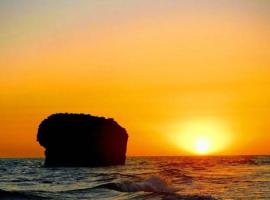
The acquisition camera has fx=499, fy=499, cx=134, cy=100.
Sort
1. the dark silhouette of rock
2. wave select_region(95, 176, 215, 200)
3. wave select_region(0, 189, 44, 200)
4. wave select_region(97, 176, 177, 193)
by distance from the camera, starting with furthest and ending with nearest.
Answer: the dark silhouette of rock
wave select_region(97, 176, 177, 193)
wave select_region(95, 176, 215, 200)
wave select_region(0, 189, 44, 200)

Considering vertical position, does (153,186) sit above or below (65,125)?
below

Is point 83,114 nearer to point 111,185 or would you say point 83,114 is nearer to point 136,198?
point 111,185

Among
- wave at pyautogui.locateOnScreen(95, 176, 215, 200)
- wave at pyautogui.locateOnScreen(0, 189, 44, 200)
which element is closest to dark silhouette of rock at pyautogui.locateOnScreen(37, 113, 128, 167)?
wave at pyautogui.locateOnScreen(95, 176, 215, 200)

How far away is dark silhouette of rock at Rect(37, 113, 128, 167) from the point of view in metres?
91.9

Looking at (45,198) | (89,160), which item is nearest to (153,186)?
(45,198)

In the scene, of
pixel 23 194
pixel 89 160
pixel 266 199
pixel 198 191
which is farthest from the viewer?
pixel 89 160

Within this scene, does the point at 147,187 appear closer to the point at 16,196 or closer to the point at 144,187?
the point at 144,187

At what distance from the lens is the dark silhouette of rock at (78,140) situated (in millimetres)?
91938

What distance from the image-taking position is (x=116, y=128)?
9562 centimetres

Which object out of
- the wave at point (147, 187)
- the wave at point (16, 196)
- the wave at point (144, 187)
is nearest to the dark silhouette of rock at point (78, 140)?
the wave at point (147, 187)

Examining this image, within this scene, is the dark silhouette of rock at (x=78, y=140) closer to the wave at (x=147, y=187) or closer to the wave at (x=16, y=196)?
the wave at (x=147, y=187)

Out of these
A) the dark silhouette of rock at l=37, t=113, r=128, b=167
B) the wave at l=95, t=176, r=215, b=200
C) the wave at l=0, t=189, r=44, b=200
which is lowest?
the wave at l=0, t=189, r=44, b=200

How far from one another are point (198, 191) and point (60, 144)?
210 ft

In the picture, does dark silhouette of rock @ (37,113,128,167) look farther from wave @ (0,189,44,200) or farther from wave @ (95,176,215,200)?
wave @ (0,189,44,200)
